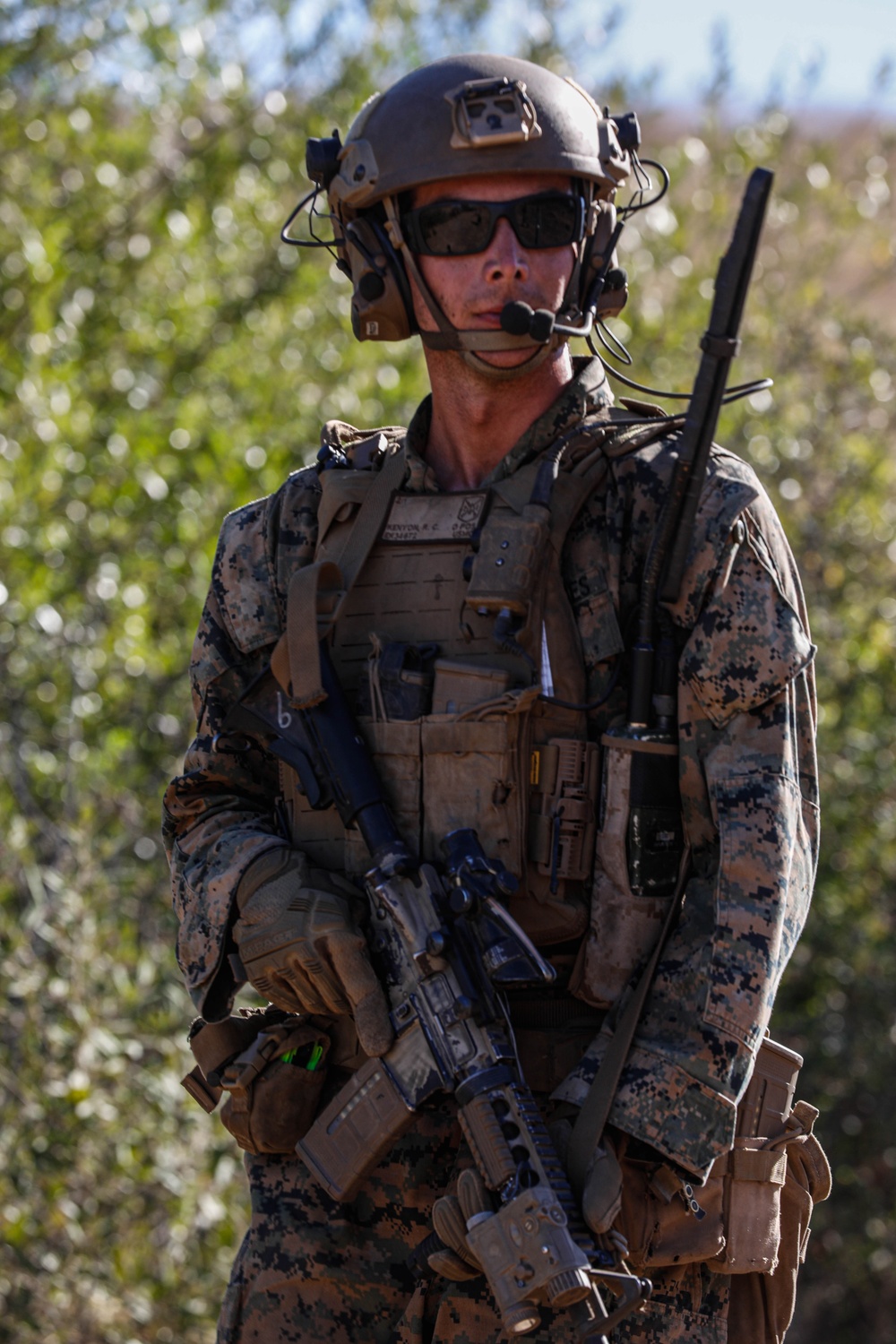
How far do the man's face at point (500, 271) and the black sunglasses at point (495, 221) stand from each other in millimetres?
10

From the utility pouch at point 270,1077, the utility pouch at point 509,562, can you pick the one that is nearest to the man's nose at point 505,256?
the utility pouch at point 509,562

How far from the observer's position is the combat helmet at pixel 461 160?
106 inches

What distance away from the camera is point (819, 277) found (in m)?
Result: 9.07

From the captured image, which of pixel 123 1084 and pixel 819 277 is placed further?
pixel 819 277

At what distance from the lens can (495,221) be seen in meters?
2.71

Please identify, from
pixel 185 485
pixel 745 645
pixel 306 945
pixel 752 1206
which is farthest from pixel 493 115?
pixel 185 485

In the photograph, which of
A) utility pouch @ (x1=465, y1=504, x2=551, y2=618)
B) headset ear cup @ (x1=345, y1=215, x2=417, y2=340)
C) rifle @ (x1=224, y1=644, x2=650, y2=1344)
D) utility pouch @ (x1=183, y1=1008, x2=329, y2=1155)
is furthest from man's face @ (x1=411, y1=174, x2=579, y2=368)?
utility pouch @ (x1=183, y1=1008, x2=329, y2=1155)

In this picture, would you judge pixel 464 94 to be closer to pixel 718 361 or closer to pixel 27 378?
pixel 718 361

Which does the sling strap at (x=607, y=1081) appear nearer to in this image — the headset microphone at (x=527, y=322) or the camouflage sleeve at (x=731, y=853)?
the camouflage sleeve at (x=731, y=853)

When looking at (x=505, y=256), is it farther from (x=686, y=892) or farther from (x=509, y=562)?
(x=686, y=892)

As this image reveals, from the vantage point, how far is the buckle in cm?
268

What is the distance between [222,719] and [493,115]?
1111 millimetres

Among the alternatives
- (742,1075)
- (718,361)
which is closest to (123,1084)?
(742,1075)

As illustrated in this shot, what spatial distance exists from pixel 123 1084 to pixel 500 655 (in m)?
2.73
